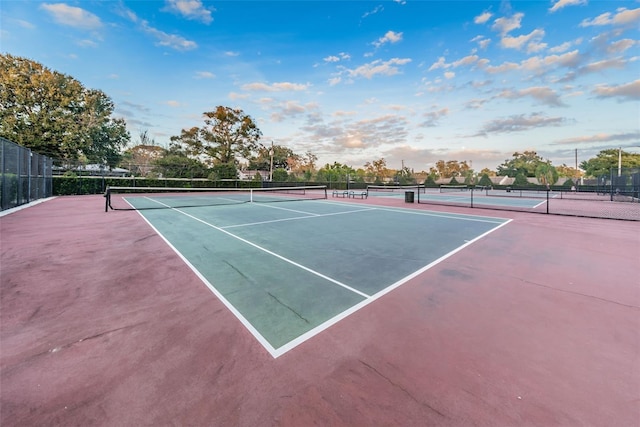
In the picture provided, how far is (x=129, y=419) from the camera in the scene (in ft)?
5.29

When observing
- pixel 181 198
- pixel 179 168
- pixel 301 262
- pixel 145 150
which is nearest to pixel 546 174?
pixel 179 168

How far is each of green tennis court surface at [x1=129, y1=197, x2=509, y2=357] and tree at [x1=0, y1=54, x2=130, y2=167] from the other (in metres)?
27.2

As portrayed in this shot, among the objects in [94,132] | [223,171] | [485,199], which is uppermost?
[94,132]

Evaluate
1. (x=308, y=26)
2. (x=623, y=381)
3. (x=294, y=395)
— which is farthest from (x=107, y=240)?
(x=308, y=26)

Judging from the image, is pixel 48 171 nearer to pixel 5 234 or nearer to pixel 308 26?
pixel 5 234

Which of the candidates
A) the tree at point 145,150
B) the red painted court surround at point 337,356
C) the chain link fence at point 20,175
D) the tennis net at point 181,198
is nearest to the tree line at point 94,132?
the tennis net at point 181,198

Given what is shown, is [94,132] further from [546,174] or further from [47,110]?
[546,174]

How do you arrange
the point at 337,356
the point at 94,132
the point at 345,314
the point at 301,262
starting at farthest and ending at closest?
the point at 94,132, the point at 301,262, the point at 345,314, the point at 337,356

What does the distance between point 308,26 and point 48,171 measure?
2247 cm

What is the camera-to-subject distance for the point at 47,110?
25.1 meters

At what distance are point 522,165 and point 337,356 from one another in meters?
93.6

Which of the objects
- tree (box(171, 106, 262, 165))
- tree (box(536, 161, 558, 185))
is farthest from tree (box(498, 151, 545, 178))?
tree (box(171, 106, 262, 165))

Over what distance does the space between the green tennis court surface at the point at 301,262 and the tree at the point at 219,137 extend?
104 ft

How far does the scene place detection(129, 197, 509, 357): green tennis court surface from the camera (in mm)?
2943
